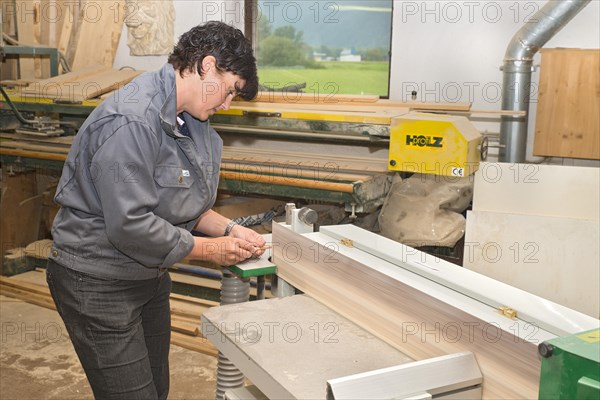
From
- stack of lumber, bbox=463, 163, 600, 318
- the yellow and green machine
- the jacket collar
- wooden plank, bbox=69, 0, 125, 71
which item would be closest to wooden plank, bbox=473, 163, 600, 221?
stack of lumber, bbox=463, 163, 600, 318

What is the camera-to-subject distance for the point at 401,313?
1.32m

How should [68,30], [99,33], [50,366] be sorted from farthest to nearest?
[68,30]
[99,33]
[50,366]

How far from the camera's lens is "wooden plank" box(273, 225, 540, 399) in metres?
1.09

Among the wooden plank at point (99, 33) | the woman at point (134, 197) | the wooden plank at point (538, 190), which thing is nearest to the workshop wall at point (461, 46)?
the wooden plank at point (538, 190)

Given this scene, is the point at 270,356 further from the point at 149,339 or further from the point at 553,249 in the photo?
the point at 553,249

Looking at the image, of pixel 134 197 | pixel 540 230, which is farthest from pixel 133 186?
pixel 540 230

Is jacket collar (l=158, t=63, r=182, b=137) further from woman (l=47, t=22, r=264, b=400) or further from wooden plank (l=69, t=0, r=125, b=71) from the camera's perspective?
wooden plank (l=69, t=0, r=125, b=71)

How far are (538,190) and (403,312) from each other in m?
1.60

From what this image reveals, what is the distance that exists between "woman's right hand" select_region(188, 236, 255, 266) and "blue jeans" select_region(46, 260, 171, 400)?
0.16 meters

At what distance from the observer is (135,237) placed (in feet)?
4.43

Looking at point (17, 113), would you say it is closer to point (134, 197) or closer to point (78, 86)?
point (78, 86)

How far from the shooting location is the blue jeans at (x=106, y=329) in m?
1.46

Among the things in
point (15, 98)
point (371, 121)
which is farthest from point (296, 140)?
point (15, 98)

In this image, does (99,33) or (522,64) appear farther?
(99,33)
